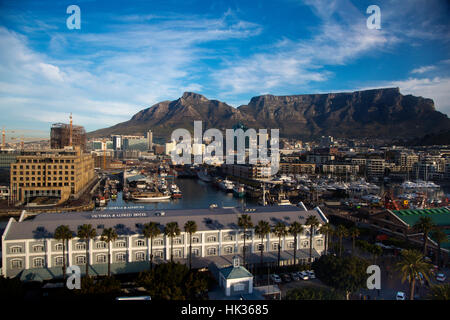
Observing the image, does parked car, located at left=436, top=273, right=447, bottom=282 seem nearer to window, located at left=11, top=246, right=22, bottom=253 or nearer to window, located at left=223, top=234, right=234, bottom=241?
window, located at left=223, top=234, right=234, bottom=241

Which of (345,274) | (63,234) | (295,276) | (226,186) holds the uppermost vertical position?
(63,234)

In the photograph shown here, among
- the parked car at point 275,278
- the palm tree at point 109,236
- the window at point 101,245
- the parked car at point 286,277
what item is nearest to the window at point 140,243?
the palm tree at point 109,236

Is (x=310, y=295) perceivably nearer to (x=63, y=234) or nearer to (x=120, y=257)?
(x=120, y=257)

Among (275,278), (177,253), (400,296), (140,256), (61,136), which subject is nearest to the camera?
(400,296)

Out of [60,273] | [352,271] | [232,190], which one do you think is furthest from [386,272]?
[232,190]

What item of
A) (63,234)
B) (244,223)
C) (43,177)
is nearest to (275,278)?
(244,223)

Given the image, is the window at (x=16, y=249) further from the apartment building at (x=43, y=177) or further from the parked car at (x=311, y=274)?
the apartment building at (x=43, y=177)
